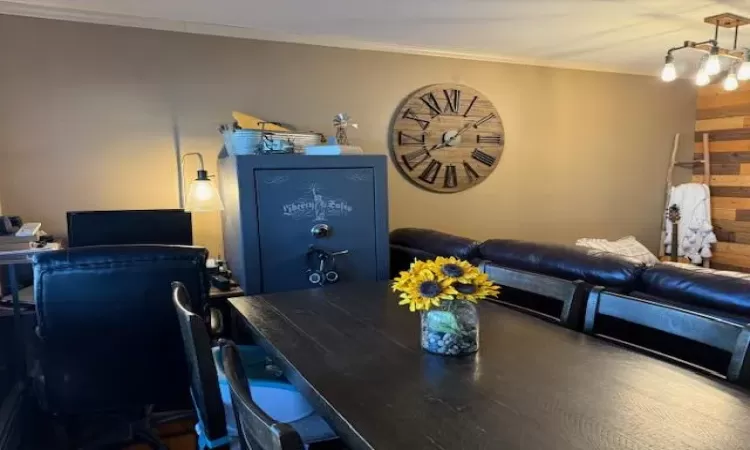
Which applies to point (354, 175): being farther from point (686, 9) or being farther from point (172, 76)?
point (686, 9)

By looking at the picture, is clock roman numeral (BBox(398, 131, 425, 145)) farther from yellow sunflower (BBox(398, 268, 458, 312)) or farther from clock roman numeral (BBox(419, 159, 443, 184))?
yellow sunflower (BBox(398, 268, 458, 312))

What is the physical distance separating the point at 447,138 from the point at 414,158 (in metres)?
0.31

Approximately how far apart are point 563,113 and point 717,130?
173 centimetres

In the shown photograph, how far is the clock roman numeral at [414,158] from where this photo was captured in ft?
12.5

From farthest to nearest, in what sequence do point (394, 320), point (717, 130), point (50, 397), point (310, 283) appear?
point (717, 130)
point (310, 283)
point (50, 397)
point (394, 320)

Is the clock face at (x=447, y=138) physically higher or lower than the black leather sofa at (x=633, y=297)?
higher

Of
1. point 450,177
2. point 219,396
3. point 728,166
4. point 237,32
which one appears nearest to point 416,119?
point 450,177

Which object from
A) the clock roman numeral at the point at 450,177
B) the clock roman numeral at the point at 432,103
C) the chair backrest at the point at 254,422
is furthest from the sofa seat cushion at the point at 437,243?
the chair backrest at the point at 254,422

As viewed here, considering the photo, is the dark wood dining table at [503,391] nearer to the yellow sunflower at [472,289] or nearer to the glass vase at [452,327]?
the glass vase at [452,327]

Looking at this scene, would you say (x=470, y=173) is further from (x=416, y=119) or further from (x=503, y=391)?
(x=503, y=391)

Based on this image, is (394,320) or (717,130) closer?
(394,320)

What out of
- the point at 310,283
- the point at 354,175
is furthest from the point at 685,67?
the point at 310,283

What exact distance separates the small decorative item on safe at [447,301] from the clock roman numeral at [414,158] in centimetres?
240

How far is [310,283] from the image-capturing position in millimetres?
2805
